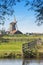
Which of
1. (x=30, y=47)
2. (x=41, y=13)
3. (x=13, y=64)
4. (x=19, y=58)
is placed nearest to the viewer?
(x=41, y=13)

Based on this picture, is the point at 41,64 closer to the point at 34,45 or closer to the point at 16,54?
the point at 16,54

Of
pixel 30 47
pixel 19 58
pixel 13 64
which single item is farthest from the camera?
pixel 30 47

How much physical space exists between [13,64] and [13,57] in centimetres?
409

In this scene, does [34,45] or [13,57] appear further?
[34,45]

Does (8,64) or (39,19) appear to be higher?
(39,19)

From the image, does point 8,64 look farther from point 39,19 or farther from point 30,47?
point 39,19

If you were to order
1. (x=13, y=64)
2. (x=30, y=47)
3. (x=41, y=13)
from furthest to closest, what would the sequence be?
(x=30, y=47) < (x=13, y=64) < (x=41, y=13)

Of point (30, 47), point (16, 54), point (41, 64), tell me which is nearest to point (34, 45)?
point (30, 47)

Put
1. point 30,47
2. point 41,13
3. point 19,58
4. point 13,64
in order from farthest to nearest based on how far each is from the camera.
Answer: point 30,47 < point 19,58 < point 13,64 < point 41,13

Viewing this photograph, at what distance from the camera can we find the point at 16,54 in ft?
88.6

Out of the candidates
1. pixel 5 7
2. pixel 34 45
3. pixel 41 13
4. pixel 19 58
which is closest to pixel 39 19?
pixel 41 13

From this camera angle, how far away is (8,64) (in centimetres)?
2264

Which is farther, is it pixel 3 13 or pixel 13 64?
pixel 13 64

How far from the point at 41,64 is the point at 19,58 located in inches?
157
